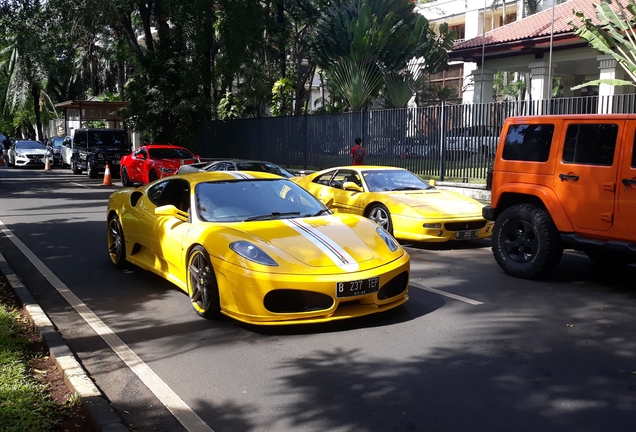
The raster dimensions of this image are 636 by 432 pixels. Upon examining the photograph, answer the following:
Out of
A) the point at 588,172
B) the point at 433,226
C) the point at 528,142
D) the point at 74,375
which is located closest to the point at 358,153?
the point at 433,226

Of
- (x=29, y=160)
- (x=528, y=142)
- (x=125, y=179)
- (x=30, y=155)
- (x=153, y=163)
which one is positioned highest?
(x=528, y=142)

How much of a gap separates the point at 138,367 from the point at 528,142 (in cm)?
550

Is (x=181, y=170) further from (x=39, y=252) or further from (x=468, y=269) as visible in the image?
(x=468, y=269)

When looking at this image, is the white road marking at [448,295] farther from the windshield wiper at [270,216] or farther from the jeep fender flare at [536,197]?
the windshield wiper at [270,216]

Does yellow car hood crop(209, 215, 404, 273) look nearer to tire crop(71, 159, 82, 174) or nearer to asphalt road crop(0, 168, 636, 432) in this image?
asphalt road crop(0, 168, 636, 432)

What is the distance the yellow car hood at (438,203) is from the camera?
34.2ft

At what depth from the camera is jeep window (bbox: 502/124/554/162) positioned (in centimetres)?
806

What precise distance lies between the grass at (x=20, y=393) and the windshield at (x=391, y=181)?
7009 mm

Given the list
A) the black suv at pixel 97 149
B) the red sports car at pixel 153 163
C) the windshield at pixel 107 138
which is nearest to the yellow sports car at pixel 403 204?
the red sports car at pixel 153 163

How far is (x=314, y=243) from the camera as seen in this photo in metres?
6.19

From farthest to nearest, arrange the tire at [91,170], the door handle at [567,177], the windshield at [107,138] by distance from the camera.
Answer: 1. the windshield at [107,138]
2. the tire at [91,170]
3. the door handle at [567,177]

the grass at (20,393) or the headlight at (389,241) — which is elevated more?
the headlight at (389,241)

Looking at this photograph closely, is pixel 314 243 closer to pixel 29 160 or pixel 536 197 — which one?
pixel 536 197

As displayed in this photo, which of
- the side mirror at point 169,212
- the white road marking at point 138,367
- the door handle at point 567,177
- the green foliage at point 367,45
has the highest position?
the green foliage at point 367,45
